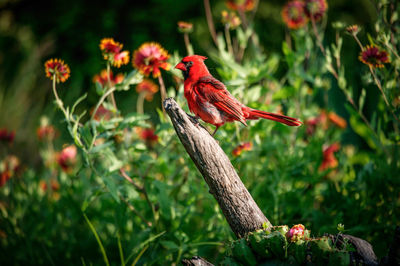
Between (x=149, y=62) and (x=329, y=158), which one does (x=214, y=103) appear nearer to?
(x=149, y=62)

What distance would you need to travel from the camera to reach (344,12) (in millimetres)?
5121

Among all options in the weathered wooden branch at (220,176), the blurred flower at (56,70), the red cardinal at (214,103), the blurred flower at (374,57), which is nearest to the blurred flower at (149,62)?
the red cardinal at (214,103)

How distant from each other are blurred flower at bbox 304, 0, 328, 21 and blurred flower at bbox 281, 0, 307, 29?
2.5 inches

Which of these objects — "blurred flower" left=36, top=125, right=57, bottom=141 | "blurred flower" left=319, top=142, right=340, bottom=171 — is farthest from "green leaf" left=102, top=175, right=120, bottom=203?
"blurred flower" left=319, top=142, right=340, bottom=171

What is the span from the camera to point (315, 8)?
9.02 feet

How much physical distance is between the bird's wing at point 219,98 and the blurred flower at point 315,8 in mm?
1197

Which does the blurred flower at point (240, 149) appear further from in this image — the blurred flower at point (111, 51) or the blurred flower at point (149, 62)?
the blurred flower at point (111, 51)

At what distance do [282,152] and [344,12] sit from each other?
3.37 meters

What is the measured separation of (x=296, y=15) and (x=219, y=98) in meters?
1.43

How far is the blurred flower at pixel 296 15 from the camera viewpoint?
2885 millimetres

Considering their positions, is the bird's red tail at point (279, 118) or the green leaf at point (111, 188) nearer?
the bird's red tail at point (279, 118)

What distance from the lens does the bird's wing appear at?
6.14ft

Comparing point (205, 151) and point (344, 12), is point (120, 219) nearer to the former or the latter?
point (205, 151)

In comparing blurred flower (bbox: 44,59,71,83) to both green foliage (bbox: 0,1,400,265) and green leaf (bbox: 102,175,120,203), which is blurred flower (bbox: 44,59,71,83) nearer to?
green foliage (bbox: 0,1,400,265)
